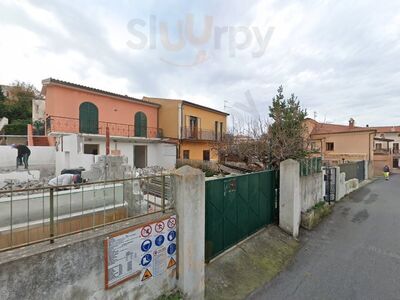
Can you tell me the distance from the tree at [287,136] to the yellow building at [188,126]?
875cm

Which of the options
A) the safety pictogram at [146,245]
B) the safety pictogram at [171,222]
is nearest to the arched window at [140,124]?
the safety pictogram at [171,222]

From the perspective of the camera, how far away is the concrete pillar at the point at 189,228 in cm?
380

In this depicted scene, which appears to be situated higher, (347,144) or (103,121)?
(103,121)

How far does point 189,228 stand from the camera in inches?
153

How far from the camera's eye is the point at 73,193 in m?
5.21

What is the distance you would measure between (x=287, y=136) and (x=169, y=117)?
43.9 feet

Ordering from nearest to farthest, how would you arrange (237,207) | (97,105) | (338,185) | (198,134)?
(237,207)
(338,185)
(97,105)
(198,134)

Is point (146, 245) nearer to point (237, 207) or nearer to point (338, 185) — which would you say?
point (237, 207)

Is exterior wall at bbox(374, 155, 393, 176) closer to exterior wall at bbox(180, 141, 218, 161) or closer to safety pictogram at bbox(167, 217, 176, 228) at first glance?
exterior wall at bbox(180, 141, 218, 161)

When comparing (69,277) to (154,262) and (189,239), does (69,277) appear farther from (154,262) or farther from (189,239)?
(189,239)

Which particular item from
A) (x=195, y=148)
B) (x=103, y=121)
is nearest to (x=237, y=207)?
(x=103, y=121)

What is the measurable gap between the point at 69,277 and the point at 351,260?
20.8 feet

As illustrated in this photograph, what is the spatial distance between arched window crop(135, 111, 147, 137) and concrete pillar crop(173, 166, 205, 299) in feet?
54.0

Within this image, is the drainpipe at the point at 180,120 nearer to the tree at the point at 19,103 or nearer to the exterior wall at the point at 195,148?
the exterior wall at the point at 195,148
